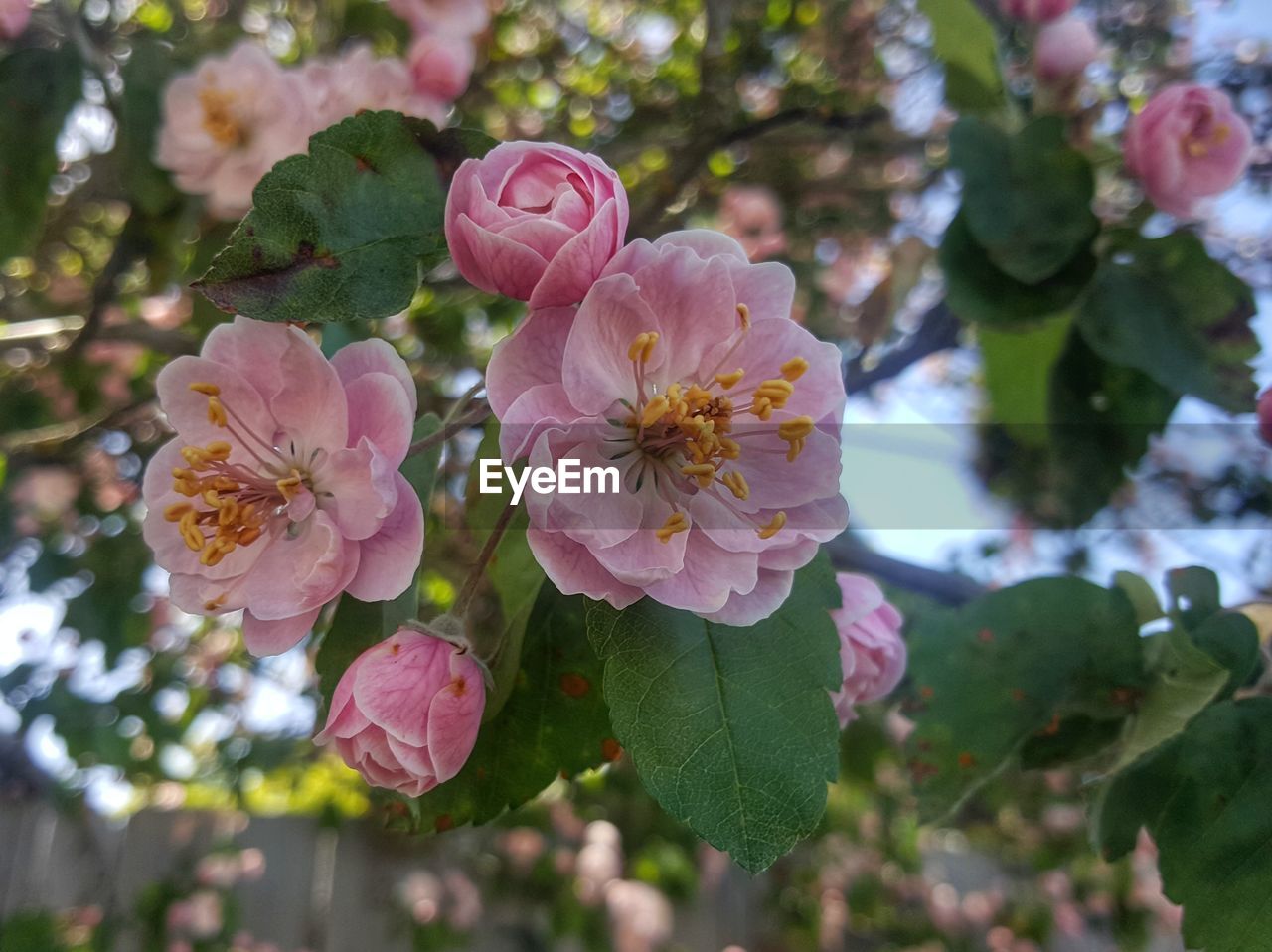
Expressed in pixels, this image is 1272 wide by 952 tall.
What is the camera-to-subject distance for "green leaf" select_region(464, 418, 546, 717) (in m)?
0.59

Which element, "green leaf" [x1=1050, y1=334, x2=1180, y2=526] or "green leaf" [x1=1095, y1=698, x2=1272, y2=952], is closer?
"green leaf" [x1=1095, y1=698, x2=1272, y2=952]

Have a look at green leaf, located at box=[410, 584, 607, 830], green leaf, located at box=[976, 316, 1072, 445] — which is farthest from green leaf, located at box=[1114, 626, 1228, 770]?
green leaf, located at box=[976, 316, 1072, 445]

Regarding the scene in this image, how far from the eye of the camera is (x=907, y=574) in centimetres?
118

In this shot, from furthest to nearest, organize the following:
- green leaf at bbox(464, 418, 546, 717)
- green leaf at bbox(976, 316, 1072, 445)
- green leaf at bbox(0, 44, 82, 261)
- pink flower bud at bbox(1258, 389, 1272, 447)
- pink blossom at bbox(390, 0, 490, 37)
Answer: pink blossom at bbox(390, 0, 490, 37), green leaf at bbox(976, 316, 1072, 445), green leaf at bbox(0, 44, 82, 261), pink flower bud at bbox(1258, 389, 1272, 447), green leaf at bbox(464, 418, 546, 717)

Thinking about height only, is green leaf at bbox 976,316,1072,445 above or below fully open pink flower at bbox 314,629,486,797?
below

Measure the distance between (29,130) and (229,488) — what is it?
0.85m

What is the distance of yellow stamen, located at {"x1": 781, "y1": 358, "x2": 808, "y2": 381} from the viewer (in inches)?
20.0

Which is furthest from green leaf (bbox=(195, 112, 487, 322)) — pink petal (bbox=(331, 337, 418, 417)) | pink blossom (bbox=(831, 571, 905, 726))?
pink blossom (bbox=(831, 571, 905, 726))

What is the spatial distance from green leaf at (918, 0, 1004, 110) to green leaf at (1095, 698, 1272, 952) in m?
0.77

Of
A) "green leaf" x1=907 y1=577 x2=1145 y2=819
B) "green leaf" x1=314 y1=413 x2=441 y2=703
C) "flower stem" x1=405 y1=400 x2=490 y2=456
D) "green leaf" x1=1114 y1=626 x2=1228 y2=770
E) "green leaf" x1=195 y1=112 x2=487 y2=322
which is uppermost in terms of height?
"green leaf" x1=195 y1=112 x2=487 y2=322

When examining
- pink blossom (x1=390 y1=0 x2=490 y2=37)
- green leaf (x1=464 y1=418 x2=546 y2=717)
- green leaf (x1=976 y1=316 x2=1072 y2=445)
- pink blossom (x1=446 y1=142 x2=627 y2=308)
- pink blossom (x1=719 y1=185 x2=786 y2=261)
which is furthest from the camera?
pink blossom (x1=719 y1=185 x2=786 y2=261)

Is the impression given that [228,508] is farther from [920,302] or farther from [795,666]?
[920,302]

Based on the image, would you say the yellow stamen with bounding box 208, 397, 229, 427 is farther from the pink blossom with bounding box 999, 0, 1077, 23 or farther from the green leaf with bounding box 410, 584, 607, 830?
the pink blossom with bounding box 999, 0, 1077, 23

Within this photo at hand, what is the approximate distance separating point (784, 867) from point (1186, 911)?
234 centimetres
